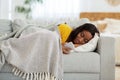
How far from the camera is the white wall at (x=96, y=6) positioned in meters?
5.81

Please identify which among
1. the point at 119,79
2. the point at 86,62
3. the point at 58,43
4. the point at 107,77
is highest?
the point at 58,43

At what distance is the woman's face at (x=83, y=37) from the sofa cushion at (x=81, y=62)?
257mm

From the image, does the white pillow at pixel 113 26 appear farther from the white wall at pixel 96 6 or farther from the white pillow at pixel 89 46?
the white pillow at pixel 89 46

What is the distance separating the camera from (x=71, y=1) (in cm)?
591

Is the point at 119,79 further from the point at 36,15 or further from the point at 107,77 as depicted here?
the point at 36,15

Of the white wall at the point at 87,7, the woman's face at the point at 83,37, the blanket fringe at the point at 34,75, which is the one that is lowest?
the blanket fringe at the point at 34,75

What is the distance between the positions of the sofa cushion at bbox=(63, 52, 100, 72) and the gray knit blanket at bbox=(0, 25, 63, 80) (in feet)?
0.47

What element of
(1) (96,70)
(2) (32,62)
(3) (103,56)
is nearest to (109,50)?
(3) (103,56)

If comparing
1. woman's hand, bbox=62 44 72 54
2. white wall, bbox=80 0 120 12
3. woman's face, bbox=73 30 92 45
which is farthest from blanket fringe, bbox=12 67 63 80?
white wall, bbox=80 0 120 12

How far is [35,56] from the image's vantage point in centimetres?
238

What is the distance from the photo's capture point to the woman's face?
2.82 meters

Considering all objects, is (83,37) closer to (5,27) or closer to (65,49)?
(65,49)

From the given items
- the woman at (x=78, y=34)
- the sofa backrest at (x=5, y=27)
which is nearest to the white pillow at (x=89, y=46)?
the woman at (x=78, y=34)

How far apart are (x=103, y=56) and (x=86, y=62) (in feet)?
0.67
